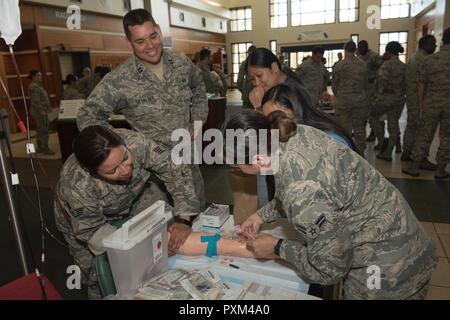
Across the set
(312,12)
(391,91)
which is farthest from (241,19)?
(391,91)

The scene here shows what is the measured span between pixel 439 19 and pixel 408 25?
7.79m

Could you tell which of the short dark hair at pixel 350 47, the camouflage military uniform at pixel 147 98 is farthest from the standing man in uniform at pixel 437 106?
the camouflage military uniform at pixel 147 98

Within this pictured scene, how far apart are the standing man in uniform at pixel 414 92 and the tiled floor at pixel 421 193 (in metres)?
0.23

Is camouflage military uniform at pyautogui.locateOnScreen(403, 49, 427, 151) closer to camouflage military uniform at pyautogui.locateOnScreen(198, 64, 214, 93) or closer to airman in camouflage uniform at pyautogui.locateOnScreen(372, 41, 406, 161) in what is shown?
airman in camouflage uniform at pyautogui.locateOnScreen(372, 41, 406, 161)

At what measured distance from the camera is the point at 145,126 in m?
2.04

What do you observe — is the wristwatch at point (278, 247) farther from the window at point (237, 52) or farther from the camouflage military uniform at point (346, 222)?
the window at point (237, 52)

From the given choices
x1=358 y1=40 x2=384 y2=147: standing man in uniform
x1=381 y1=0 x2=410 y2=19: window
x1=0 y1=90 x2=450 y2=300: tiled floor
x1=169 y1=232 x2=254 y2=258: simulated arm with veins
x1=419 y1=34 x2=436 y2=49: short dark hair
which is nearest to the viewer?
x1=169 y1=232 x2=254 y2=258: simulated arm with veins

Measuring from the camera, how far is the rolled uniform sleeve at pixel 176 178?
1.60 metres

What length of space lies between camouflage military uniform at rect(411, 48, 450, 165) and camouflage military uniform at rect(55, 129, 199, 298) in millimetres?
3029

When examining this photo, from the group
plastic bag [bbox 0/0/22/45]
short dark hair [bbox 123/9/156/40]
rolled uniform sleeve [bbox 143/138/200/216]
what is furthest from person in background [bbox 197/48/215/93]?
plastic bag [bbox 0/0/22/45]

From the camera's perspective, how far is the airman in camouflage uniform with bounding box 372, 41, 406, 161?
4.26 meters

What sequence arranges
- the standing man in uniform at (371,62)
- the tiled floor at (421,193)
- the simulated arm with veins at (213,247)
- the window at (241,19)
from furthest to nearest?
the window at (241,19) < the standing man in uniform at (371,62) < the tiled floor at (421,193) < the simulated arm with veins at (213,247)

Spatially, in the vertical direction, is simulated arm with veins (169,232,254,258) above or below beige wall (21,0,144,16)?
below

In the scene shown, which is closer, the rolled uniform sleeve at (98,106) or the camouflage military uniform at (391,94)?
the rolled uniform sleeve at (98,106)
